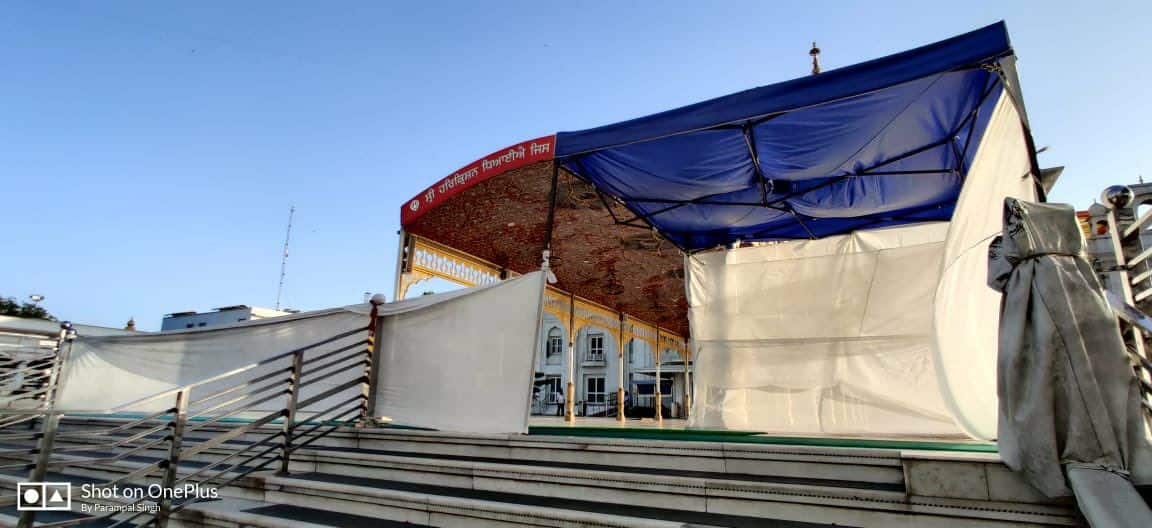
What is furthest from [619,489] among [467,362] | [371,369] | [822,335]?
[822,335]

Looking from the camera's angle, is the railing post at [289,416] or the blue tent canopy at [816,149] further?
the blue tent canopy at [816,149]

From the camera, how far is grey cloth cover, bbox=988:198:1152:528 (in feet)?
5.75

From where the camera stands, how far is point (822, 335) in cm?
593

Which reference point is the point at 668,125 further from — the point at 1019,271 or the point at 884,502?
the point at 884,502

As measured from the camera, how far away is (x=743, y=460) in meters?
2.83

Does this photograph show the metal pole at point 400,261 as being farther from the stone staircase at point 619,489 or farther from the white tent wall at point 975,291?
the white tent wall at point 975,291

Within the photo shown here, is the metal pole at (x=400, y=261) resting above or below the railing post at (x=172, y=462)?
above

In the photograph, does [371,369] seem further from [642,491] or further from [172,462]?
[642,491]

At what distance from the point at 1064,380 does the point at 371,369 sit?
437 cm

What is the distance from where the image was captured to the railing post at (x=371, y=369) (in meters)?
4.32

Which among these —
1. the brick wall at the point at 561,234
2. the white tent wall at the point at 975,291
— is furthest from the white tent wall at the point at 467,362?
the white tent wall at the point at 975,291

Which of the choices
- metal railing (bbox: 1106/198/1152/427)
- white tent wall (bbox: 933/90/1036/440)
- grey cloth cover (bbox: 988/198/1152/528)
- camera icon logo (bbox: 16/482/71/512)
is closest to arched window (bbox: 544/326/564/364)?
white tent wall (bbox: 933/90/1036/440)

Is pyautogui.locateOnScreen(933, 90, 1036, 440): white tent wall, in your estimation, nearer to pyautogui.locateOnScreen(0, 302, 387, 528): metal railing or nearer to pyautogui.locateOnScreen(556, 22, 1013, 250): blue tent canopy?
pyautogui.locateOnScreen(556, 22, 1013, 250): blue tent canopy

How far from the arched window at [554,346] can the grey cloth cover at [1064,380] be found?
26419 mm
